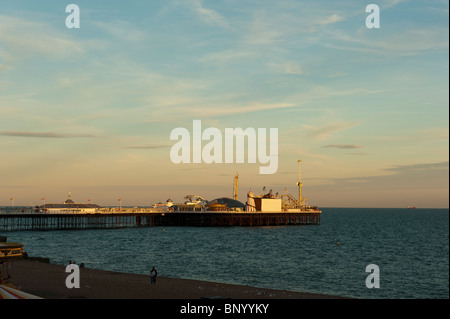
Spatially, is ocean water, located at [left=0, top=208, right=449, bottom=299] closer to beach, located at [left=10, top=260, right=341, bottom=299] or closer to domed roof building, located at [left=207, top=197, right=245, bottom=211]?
beach, located at [left=10, top=260, right=341, bottom=299]

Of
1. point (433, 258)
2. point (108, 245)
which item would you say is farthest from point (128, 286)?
point (433, 258)

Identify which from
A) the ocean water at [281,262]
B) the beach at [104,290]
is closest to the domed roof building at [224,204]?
the ocean water at [281,262]

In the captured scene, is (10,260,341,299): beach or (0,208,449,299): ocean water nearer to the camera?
(10,260,341,299): beach

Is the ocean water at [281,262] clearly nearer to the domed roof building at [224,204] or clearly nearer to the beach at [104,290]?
the beach at [104,290]

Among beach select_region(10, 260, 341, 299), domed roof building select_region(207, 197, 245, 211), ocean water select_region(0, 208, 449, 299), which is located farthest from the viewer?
domed roof building select_region(207, 197, 245, 211)

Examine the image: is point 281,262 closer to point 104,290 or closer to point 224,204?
point 104,290

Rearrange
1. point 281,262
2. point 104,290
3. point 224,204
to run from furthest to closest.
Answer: point 224,204
point 281,262
point 104,290

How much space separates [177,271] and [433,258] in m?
41.4

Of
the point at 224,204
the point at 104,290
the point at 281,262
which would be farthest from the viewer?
the point at 224,204

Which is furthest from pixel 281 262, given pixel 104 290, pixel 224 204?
pixel 224 204

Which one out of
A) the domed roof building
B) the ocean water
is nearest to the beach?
the ocean water

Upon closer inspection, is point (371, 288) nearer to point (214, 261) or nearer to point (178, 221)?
point (214, 261)

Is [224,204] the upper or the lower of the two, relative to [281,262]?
upper

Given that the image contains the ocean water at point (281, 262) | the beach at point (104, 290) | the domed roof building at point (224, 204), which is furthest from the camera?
the domed roof building at point (224, 204)
